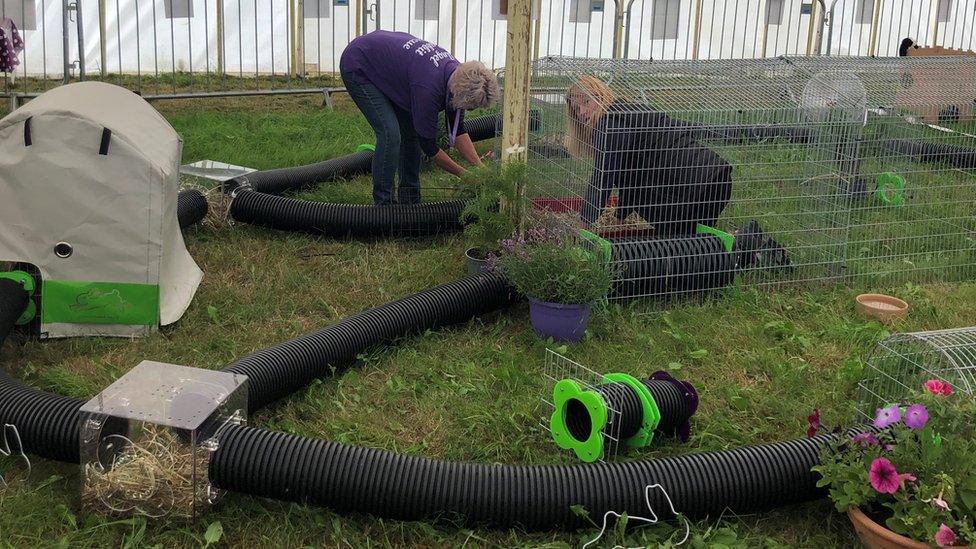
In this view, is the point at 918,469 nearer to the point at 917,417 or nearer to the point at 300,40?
the point at 917,417

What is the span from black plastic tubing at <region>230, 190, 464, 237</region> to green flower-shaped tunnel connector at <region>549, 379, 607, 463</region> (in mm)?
2868

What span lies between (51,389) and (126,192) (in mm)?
1024

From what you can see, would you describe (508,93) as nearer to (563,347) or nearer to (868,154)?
(563,347)

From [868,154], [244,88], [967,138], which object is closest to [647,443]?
[868,154]

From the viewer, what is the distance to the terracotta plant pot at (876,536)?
310 centimetres

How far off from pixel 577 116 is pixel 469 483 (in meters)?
2.72

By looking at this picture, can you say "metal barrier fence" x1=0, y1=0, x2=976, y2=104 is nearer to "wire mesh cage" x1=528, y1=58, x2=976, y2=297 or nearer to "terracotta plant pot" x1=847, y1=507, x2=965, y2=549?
"wire mesh cage" x1=528, y1=58, x2=976, y2=297

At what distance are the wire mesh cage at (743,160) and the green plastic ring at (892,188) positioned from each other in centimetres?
6

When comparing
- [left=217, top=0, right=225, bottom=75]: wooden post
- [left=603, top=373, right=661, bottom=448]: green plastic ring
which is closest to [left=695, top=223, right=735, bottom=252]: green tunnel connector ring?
[left=603, top=373, right=661, bottom=448]: green plastic ring

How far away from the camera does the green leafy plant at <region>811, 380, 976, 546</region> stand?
3.08 m

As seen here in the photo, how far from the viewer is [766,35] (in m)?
13.9

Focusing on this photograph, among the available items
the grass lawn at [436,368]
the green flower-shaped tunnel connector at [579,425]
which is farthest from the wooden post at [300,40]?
the green flower-shaped tunnel connector at [579,425]

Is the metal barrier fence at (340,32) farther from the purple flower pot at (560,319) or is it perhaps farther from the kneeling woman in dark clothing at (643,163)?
the purple flower pot at (560,319)

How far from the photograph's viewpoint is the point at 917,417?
3285 millimetres
